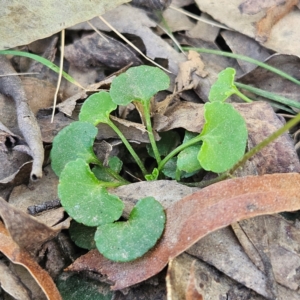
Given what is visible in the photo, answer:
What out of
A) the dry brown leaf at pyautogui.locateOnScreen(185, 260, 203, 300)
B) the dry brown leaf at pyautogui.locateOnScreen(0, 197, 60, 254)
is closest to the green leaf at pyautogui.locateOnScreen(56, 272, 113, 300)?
the dry brown leaf at pyautogui.locateOnScreen(0, 197, 60, 254)

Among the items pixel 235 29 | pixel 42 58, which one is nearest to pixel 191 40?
pixel 235 29

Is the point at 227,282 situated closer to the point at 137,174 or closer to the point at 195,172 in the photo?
the point at 195,172

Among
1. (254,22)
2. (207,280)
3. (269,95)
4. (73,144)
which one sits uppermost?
(254,22)

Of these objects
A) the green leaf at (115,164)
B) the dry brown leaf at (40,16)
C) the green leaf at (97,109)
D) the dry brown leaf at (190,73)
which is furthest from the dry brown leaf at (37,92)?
the dry brown leaf at (190,73)

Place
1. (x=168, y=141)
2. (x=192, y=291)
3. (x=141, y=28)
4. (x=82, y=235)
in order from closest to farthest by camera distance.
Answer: (x=192, y=291) → (x=82, y=235) → (x=168, y=141) → (x=141, y=28)

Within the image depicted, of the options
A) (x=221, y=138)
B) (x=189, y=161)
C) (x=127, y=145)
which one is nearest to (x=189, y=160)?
(x=189, y=161)

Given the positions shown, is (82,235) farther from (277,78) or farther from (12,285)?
(277,78)

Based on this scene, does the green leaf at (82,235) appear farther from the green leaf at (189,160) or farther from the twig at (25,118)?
the green leaf at (189,160)
